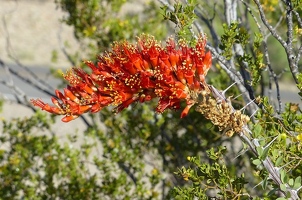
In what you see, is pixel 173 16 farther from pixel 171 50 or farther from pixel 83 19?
pixel 83 19

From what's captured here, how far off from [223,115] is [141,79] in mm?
372

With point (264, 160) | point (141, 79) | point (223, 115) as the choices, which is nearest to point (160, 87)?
point (141, 79)

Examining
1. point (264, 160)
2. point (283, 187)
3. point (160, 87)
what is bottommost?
point (283, 187)

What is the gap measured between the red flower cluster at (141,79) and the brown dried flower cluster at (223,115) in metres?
0.09

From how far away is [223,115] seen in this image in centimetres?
243

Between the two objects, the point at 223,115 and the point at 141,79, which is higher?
the point at 141,79

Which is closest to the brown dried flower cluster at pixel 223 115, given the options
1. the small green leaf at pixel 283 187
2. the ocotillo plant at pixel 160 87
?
the ocotillo plant at pixel 160 87

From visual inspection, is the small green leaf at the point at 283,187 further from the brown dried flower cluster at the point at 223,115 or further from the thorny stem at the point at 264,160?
the brown dried flower cluster at the point at 223,115

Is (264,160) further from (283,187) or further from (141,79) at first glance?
(141,79)

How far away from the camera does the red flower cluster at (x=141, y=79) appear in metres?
2.52

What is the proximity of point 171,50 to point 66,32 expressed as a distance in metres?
20.2

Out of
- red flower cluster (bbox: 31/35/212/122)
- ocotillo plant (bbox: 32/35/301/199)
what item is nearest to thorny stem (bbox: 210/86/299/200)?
ocotillo plant (bbox: 32/35/301/199)

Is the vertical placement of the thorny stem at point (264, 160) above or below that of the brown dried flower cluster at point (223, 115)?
below

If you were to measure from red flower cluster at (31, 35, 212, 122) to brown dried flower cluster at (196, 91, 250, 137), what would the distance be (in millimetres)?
90
